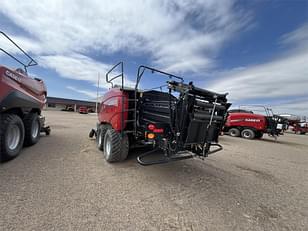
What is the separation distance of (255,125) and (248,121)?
1.61 ft

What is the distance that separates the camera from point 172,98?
3129 mm

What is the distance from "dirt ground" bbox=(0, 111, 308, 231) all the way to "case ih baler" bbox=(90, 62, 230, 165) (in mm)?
524

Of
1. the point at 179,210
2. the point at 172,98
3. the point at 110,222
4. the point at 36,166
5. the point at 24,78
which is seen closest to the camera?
the point at 110,222

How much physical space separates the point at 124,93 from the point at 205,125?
77.0 inches

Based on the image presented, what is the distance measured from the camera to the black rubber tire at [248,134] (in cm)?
1097

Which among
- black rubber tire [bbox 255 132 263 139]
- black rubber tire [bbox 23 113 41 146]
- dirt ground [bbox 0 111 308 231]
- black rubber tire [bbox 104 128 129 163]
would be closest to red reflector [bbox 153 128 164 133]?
dirt ground [bbox 0 111 308 231]

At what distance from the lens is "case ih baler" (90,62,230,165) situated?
2924mm

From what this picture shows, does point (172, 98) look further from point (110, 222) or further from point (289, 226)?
point (289, 226)

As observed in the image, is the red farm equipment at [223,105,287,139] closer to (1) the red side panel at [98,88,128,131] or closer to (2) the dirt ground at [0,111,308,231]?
(2) the dirt ground at [0,111,308,231]

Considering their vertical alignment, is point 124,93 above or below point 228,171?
above

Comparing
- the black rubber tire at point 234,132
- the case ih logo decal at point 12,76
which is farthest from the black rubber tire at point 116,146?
the black rubber tire at point 234,132

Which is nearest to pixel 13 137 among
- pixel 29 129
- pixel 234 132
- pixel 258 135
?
pixel 29 129

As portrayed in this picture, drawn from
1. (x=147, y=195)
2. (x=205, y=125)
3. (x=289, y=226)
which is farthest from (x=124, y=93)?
(x=289, y=226)

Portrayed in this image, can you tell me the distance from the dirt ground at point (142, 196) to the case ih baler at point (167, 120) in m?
0.52
